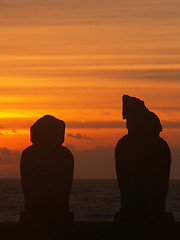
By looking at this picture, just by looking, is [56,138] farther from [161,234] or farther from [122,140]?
[161,234]

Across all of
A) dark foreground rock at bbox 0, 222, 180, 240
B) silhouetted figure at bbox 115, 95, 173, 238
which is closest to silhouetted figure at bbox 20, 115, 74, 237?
dark foreground rock at bbox 0, 222, 180, 240

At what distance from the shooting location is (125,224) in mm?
26969

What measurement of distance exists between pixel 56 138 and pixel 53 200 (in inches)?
89.4

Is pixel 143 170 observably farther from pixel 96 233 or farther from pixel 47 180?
pixel 47 180

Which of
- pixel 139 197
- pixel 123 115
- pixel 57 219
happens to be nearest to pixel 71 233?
pixel 57 219

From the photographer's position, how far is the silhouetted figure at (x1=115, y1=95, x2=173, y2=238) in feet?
89.7

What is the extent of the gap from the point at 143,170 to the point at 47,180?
349 centimetres

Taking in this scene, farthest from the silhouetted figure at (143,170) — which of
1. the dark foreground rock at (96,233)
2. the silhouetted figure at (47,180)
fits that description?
the silhouetted figure at (47,180)

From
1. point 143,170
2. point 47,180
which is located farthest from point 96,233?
point 143,170

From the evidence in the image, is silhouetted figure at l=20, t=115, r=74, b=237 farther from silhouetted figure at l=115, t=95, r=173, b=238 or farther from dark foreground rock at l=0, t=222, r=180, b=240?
silhouetted figure at l=115, t=95, r=173, b=238

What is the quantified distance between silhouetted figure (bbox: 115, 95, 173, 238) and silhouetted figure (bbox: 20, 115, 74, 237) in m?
1.92

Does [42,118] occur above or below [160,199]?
above

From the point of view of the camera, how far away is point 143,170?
2747 centimetres

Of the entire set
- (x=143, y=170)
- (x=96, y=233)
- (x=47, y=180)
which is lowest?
(x=96, y=233)
